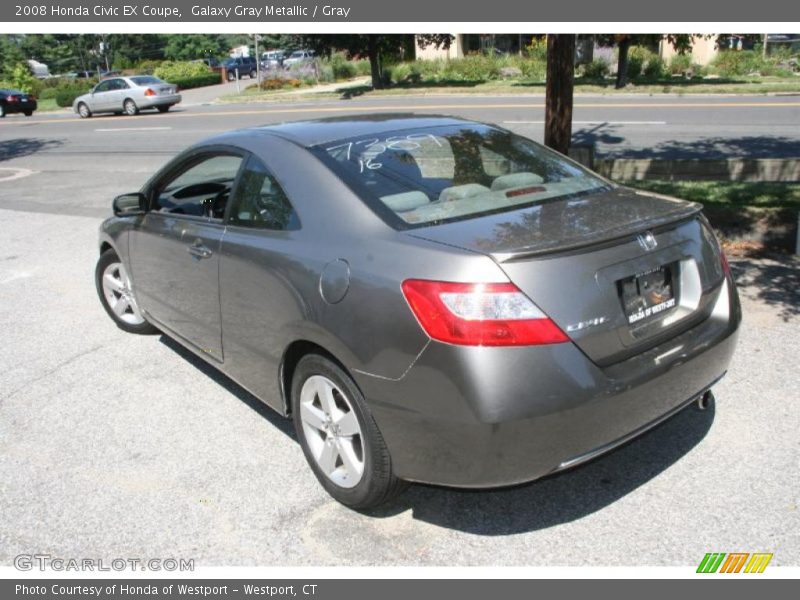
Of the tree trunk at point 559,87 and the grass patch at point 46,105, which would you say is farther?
the grass patch at point 46,105

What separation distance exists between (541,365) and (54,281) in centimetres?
603

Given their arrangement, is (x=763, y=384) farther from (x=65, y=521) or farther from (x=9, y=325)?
(x=9, y=325)

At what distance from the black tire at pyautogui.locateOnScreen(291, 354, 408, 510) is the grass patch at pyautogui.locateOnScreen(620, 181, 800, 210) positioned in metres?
5.17

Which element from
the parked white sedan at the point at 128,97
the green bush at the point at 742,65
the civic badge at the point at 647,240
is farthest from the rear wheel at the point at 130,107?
the civic badge at the point at 647,240

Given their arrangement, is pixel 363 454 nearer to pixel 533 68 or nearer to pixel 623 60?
pixel 623 60

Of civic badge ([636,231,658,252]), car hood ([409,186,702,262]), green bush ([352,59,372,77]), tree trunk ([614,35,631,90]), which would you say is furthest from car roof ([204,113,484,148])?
green bush ([352,59,372,77])

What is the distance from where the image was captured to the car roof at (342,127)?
370cm

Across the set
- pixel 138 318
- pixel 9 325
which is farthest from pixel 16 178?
pixel 138 318

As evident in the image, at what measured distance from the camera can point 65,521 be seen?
3309mm

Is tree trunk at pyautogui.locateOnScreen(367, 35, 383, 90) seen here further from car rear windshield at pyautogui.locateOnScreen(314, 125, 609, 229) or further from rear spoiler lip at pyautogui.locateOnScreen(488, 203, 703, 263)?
rear spoiler lip at pyautogui.locateOnScreen(488, 203, 703, 263)

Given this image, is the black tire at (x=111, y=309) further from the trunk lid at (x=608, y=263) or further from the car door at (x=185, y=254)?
the trunk lid at (x=608, y=263)

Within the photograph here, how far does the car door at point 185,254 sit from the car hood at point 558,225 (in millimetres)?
1477

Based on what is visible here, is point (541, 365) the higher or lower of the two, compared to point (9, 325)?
higher

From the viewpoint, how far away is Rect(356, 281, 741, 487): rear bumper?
255cm
